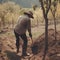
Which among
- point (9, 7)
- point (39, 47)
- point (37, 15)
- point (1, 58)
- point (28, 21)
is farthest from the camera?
point (9, 7)

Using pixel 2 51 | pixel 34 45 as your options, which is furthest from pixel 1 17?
pixel 2 51

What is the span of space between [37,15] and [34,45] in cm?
2843

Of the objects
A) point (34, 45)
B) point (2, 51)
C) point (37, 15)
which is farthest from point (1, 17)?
point (2, 51)

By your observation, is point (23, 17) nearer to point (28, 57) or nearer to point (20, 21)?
point (20, 21)

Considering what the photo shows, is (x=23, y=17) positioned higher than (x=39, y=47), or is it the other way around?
(x=23, y=17)

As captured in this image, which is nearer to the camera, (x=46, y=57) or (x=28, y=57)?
(x=46, y=57)

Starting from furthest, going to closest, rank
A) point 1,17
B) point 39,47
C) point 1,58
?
point 1,17
point 39,47
point 1,58

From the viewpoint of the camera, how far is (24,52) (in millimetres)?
8648

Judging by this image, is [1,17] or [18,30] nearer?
[18,30]

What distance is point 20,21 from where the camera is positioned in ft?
27.6

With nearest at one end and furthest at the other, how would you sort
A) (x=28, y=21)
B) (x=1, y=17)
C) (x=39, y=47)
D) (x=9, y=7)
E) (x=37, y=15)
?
1. (x=28, y=21)
2. (x=39, y=47)
3. (x=1, y=17)
4. (x=37, y=15)
5. (x=9, y=7)

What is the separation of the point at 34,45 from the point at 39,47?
1.59 feet

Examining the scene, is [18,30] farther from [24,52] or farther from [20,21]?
[24,52]

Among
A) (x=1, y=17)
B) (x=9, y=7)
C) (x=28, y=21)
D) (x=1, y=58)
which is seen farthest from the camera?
(x=9, y=7)
